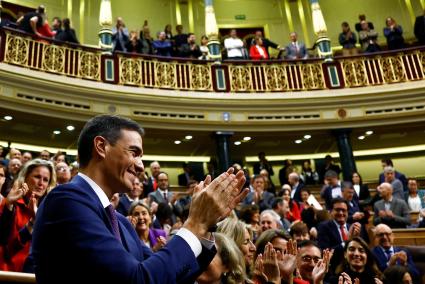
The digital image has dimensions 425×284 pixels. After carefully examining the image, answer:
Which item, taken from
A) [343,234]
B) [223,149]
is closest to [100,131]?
[343,234]

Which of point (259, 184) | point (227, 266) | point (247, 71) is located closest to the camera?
point (227, 266)

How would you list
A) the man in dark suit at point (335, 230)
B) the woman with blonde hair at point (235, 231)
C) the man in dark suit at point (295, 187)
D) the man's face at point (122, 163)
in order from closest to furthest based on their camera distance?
1. the man's face at point (122, 163)
2. the woman with blonde hair at point (235, 231)
3. the man in dark suit at point (335, 230)
4. the man in dark suit at point (295, 187)

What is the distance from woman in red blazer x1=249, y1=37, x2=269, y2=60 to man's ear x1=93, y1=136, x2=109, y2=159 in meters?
8.69

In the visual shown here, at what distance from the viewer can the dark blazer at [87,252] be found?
100 centimetres

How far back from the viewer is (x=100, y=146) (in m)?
1.28

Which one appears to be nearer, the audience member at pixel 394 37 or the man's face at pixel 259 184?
the man's face at pixel 259 184

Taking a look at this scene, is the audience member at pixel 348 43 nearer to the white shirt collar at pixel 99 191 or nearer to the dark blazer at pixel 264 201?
the dark blazer at pixel 264 201

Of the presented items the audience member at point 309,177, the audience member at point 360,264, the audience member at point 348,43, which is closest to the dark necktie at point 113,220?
the audience member at point 360,264

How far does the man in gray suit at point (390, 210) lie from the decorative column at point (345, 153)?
10.7 feet

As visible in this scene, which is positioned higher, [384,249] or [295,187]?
[295,187]

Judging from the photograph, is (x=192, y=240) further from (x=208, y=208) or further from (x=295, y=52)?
(x=295, y=52)

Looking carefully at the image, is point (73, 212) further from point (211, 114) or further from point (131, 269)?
point (211, 114)

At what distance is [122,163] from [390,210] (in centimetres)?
486

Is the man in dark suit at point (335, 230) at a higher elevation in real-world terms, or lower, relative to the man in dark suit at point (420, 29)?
lower
